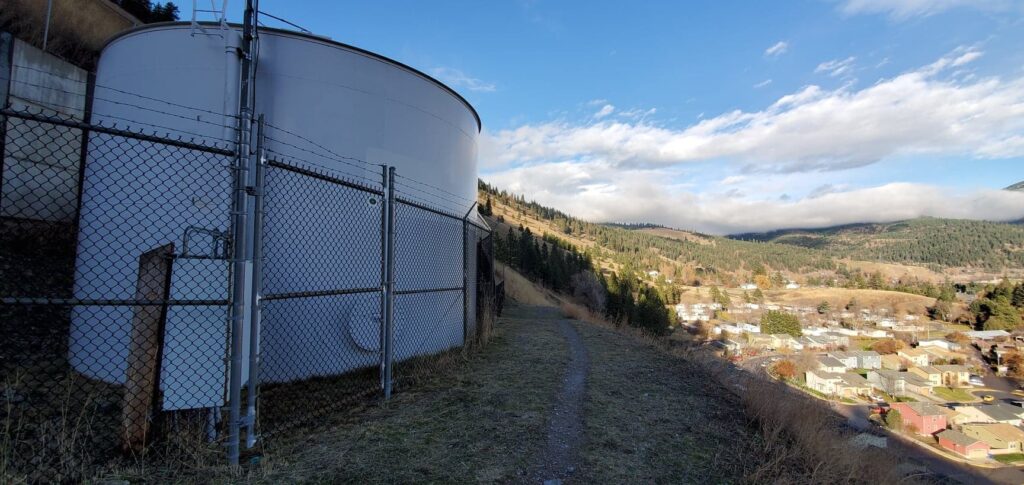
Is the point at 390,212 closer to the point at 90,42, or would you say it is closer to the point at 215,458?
the point at 215,458

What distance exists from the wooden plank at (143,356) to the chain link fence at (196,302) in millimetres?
11

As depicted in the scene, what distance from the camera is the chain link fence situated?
141 inches

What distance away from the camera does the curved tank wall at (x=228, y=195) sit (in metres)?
5.46

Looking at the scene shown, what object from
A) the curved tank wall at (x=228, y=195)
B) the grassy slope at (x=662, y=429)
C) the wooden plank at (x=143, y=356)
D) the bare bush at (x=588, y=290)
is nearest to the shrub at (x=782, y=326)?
the bare bush at (x=588, y=290)

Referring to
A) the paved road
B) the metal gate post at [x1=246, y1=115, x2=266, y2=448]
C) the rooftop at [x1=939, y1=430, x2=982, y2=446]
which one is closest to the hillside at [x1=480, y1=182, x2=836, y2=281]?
the rooftop at [x1=939, y1=430, x2=982, y2=446]

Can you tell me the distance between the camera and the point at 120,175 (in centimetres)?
571

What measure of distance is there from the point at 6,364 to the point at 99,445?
146 inches

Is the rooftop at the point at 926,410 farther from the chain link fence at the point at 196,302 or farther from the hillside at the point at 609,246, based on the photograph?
the hillside at the point at 609,246

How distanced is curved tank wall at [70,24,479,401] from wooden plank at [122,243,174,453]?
3.76 feet

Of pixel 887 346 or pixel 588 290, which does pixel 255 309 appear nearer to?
pixel 588 290

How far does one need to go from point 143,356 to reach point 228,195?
2.52 meters

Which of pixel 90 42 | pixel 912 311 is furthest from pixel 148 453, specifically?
pixel 912 311

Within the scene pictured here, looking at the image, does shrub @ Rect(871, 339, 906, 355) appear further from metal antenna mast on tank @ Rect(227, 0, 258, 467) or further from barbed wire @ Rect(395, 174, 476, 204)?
metal antenna mast on tank @ Rect(227, 0, 258, 467)

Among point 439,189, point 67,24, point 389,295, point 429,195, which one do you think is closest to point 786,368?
point 439,189
